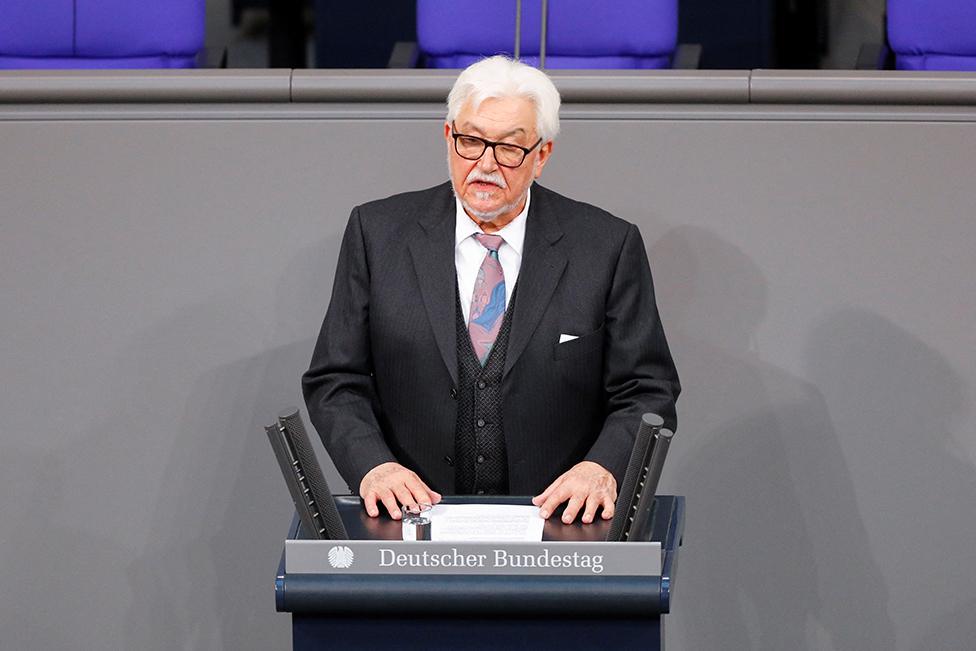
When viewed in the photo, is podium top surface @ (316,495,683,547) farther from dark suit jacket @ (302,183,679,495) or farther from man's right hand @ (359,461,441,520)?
dark suit jacket @ (302,183,679,495)

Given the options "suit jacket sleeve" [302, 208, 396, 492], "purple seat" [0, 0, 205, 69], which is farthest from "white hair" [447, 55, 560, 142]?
"purple seat" [0, 0, 205, 69]

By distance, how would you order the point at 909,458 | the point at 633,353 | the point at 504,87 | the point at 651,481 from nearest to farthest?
the point at 651,481
the point at 504,87
the point at 633,353
the point at 909,458

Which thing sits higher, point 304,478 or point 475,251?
point 475,251

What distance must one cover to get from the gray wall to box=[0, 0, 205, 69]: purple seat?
432 millimetres

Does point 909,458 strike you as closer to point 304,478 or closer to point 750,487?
point 750,487

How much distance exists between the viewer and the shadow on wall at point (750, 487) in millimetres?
3139

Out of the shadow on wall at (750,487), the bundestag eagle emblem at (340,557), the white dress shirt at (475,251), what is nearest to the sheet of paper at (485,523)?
the bundestag eagle emblem at (340,557)

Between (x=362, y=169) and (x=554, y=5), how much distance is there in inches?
27.0

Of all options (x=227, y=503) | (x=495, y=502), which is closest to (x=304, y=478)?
(x=495, y=502)

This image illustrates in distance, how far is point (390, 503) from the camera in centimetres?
219

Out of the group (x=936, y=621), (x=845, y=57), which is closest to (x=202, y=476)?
(x=936, y=621)

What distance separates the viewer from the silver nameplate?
6.54 feet

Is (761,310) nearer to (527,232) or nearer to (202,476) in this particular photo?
(527,232)

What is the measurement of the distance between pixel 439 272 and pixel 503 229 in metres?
0.12
